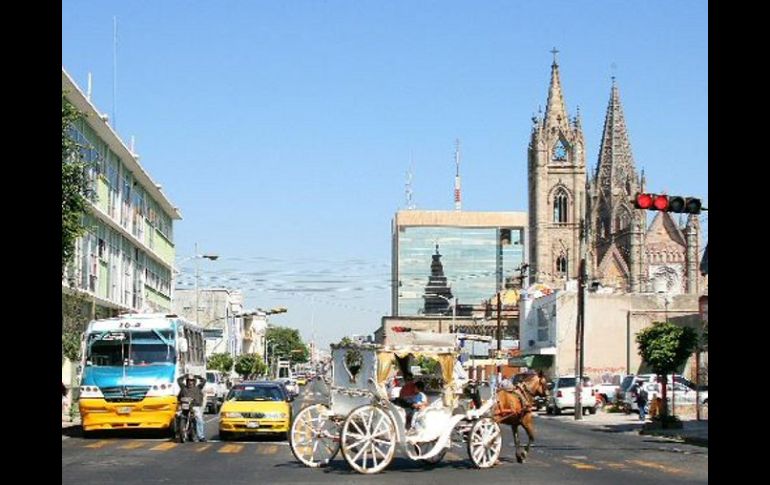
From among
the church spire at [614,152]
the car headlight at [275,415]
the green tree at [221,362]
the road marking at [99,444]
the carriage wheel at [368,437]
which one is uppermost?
the church spire at [614,152]

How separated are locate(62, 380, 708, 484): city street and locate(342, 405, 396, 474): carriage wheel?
0.80 feet

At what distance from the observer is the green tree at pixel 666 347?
132 feet

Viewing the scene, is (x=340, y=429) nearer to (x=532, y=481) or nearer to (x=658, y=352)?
(x=532, y=481)

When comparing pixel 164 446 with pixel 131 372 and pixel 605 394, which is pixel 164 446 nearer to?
pixel 131 372

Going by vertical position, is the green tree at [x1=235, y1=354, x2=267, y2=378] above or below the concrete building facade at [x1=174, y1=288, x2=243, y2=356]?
below

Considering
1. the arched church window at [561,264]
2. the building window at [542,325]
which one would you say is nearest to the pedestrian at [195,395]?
the building window at [542,325]

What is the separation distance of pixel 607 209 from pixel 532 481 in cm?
16843

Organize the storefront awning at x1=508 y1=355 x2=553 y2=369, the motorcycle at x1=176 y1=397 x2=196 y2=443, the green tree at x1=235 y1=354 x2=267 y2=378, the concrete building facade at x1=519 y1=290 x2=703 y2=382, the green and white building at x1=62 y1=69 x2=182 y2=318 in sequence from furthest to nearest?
the green tree at x1=235 y1=354 x2=267 y2=378, the storefront awning at x1=508 y1=355 x2=553 y2=369, the concrete building facade at x1=519 y1=290 x2=703 y2=382, the green and white building at x1=62 y1=69 x2=182 y2=318, the motorcycle at x1=176 y1=397 x2=196 y2=443

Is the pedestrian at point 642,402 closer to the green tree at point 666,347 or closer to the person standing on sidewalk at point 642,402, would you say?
the person standing on sidewalk at point 642,402

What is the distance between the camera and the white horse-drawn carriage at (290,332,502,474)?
63.3 feet

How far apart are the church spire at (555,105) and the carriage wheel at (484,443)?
147 meters

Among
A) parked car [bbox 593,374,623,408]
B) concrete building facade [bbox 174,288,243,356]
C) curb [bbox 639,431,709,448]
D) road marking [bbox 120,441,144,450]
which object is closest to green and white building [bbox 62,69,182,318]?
road marking [bbox 120,441,144,450]

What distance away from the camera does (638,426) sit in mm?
42156

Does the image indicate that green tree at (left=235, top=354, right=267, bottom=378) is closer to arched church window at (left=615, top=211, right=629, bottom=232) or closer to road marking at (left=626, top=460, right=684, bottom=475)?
arched church window at (left=615, top=211, right=629, bottom=232)
